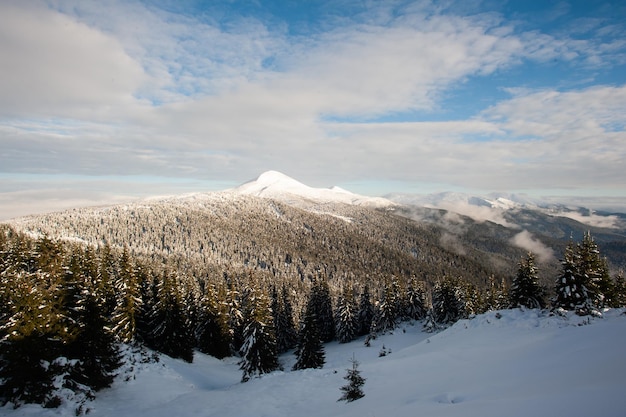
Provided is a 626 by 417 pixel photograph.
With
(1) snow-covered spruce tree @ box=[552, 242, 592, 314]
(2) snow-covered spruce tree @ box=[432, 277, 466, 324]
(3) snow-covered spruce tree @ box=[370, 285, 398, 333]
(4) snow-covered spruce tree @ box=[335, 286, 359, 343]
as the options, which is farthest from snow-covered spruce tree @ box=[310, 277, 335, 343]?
(1) snow-covered spruce tree @ box=[552, 242, 592, 314]

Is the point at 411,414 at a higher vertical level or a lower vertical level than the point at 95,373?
higher

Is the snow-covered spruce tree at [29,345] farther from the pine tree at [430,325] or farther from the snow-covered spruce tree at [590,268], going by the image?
the pine tree at [430,325]

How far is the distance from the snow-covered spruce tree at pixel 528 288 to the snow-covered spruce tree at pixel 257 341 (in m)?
27.7

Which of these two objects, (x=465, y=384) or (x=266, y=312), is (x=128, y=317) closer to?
(x=266, y=312)

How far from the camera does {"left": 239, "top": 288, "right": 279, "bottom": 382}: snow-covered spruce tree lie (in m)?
32.8

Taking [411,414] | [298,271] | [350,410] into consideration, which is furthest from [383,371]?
[298,271]

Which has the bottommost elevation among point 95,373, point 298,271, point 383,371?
point 298,271

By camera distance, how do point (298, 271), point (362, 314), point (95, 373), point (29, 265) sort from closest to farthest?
point (95, 373) < point (29, 265) < point (362, 314) < point (298, 271)

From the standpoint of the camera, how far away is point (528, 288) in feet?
116

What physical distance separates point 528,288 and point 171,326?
4086 centimetres

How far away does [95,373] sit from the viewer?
2184 centimetres

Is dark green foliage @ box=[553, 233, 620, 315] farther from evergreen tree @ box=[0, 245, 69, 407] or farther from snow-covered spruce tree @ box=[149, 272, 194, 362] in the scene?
snow-covered spruce tree @ box=[149, 272, 194, 362]

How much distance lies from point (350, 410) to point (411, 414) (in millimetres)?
3459

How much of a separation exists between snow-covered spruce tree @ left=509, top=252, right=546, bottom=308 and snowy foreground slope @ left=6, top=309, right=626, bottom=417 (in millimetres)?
16424
